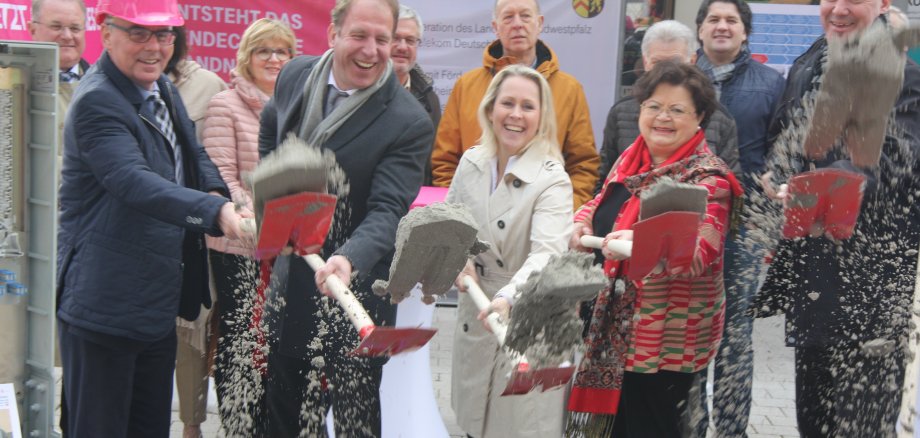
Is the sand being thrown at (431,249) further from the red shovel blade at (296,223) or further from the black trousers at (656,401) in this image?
the black trousers at (656,401)

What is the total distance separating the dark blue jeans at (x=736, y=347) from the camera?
4.53 metres

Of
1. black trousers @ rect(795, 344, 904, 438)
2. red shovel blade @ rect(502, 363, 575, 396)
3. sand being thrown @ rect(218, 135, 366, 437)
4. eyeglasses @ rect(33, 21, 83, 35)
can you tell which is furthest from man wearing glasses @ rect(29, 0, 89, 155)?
black trousers @ rect(795, 344, 904, 438)

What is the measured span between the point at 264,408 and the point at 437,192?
1216mm

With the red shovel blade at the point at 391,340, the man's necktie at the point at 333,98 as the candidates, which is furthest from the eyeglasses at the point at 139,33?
the red shovel blade at the point at 391,340

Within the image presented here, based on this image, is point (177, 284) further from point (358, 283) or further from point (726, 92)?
point (726, 92)

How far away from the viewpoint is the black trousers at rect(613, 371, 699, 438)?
3.86 meters

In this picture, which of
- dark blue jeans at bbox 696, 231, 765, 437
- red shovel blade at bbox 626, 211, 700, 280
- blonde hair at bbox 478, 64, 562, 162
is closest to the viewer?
red shovel blade at bbox 626, 211, 700, 280

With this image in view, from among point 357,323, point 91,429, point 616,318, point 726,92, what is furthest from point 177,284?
point 726,92

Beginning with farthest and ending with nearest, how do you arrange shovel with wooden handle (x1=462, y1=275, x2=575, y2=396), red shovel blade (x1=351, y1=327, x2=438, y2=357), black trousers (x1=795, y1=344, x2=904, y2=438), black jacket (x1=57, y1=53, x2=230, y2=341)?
black trousers (x1=795, y1=344, x2=904, y2=438)
black jacket (x1=57, y1=53, x2=230, y2=341)
red shovel blade (x1=351, y1=327, x2=438, y2=357)
shovel with wooden handle (x1=462, y1=275, x2=575, y2=396)

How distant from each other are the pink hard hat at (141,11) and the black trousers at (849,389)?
2619mm

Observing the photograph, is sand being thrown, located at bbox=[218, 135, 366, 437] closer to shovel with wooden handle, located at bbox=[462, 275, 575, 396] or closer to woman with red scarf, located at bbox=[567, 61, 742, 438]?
shovel with wooden handle, located at bbox=[462, 275, 575, 396]

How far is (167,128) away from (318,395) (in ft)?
3.63

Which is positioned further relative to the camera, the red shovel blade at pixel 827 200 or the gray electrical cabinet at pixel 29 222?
the gray electrical cabinet at pixel 29 222

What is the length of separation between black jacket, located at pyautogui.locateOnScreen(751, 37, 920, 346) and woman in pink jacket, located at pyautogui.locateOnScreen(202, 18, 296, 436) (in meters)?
1.98
